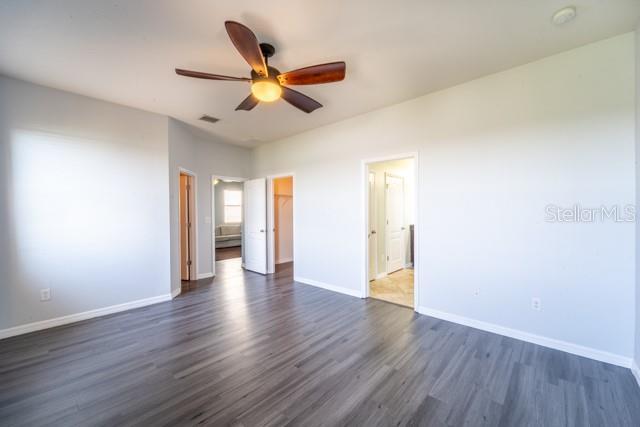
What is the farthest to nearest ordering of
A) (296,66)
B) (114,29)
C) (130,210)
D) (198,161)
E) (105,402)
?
(198,161), (130,210), (296,66), (114,29), (105,402)

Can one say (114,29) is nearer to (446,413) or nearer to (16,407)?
(16,407)

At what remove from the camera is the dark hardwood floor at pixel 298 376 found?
5.43 ft

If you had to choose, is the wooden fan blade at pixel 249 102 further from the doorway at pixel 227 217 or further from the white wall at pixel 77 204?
the doorway at pixel 227 217

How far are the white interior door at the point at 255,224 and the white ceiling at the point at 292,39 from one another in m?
2.51

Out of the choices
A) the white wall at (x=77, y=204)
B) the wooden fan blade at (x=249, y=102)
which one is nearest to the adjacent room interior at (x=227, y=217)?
the white wall at (x=77, y=204)

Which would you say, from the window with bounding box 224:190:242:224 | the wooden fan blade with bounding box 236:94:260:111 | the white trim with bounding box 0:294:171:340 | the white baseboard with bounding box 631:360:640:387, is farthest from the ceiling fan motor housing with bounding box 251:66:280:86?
the window with bounding box 224:190:242:224

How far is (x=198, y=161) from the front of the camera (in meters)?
4.97

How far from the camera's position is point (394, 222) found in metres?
5.20

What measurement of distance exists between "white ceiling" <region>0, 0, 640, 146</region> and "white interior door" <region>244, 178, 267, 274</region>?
2.51m

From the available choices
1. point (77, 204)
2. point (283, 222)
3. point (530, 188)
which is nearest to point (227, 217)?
point (283, 222)

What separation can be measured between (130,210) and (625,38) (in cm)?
549

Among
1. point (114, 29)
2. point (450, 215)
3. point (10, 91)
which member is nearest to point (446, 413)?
point (450, 215)

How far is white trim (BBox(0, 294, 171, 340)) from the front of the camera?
274 centimetres

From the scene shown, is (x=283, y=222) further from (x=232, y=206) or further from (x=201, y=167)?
(x=232, y=206)
